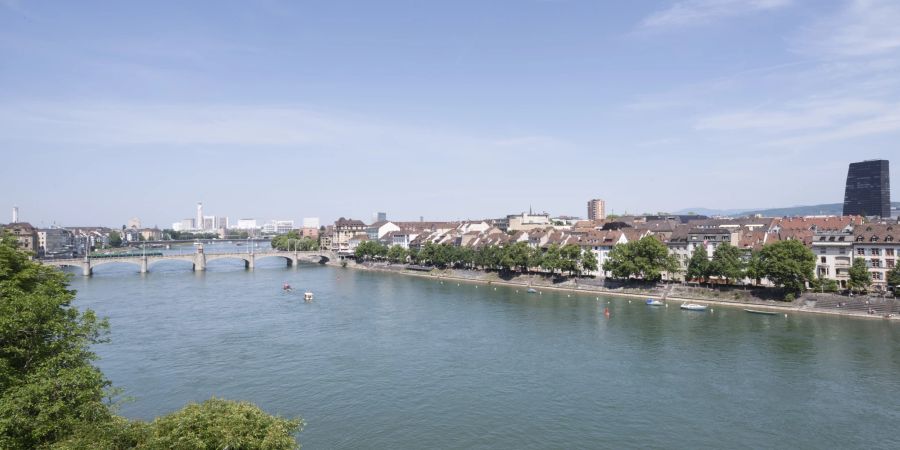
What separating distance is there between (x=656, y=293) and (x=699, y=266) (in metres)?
4.82

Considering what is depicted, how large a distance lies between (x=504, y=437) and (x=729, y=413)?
988cm

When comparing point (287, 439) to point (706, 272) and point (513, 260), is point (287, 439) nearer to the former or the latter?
point (706, 272)

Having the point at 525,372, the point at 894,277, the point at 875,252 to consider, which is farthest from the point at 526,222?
the point at 525,372

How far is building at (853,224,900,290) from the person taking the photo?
152 ft

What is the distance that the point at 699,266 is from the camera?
177ft

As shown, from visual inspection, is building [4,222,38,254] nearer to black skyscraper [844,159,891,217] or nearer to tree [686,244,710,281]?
tree [686,244,710,281]

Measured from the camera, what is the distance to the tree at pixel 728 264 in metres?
51.1

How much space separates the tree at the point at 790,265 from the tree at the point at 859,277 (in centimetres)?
275

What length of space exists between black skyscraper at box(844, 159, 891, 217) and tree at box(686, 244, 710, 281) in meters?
92.4

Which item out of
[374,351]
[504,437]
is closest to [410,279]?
[374,351]

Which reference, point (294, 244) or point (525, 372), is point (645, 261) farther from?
point (294, 244)

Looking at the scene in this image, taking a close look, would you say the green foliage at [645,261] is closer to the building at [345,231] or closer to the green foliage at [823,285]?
the green foliage at [823,285]

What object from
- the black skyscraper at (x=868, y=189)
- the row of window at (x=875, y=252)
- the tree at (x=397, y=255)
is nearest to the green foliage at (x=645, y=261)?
the row of window at (x=875, y=252)

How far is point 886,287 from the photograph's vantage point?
45.6 m
